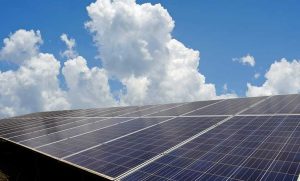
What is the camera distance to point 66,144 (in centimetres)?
1728

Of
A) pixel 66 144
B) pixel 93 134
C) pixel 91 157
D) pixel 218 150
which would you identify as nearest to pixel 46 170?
pixel 66 144

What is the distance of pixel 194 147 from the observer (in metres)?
12.8

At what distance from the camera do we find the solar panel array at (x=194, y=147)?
10.0 m

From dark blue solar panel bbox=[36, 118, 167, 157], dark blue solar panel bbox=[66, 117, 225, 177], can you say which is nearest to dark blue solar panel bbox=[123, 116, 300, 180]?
dark blue solar panel bbox=[66, 117, 225, 177]

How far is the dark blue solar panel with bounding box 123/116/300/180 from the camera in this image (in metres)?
9.45

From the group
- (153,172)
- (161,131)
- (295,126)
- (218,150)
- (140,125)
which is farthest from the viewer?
(140,125)

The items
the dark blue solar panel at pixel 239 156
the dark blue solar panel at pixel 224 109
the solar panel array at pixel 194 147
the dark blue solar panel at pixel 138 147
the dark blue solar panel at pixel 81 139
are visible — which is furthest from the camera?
the dark blue solar panel at pixel 224 109

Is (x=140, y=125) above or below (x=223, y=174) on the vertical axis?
above

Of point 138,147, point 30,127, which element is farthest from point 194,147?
point 30,127

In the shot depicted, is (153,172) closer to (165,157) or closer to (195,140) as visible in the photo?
(165,157)

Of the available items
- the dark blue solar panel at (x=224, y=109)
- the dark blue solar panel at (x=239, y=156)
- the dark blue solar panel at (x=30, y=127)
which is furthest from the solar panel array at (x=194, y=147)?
the dark blue solar panel at (x=30, y=127)

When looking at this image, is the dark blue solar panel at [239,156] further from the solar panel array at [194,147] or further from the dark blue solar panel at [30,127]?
the dark blue solar panel at [30,127]

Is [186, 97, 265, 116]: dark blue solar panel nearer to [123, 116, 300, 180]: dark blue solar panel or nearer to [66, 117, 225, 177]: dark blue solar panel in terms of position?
[66, 117, 225, 177]: dark blue solar panel

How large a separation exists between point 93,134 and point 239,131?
9282 mm
